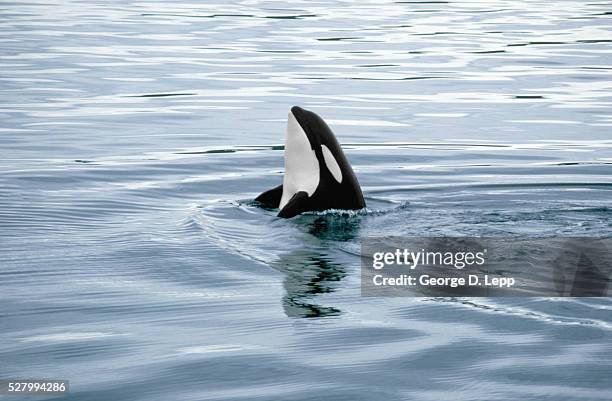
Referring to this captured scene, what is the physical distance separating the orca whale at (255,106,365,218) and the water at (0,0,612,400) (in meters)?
0.21

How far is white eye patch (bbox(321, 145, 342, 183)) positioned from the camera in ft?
37.7

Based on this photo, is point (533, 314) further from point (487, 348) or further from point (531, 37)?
point (531, 37)

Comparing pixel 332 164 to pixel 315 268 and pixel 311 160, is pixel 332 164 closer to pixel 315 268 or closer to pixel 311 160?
pixel 311 160

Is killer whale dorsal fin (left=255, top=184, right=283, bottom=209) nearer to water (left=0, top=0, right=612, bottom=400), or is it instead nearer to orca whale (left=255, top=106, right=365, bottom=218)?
orca whale (left=255, top=106, right=365, bottom=218)

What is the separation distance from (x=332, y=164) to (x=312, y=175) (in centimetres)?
28

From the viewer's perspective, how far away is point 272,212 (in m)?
11.6

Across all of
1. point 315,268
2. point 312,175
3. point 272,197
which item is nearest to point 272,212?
point 272,197

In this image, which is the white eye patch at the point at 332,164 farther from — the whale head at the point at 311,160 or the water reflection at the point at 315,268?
the water reflection at the point at 315,268

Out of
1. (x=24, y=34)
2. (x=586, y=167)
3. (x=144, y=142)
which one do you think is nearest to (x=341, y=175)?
(x=586, y=167)

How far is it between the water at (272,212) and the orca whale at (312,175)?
21 cm

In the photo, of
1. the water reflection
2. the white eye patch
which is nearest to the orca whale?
the white eye patch

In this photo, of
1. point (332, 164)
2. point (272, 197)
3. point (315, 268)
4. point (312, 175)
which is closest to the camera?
point (315, 268)

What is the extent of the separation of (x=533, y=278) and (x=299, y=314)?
2.03 meters

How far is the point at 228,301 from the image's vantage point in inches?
324
